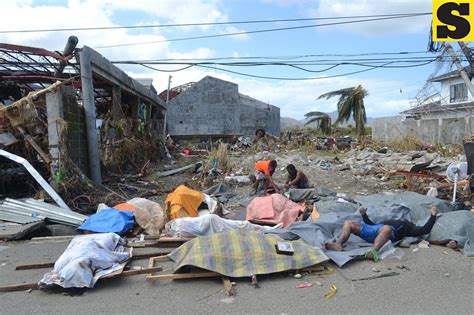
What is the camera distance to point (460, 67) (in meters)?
11.6

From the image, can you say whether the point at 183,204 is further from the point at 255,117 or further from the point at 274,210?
the point at 255,117

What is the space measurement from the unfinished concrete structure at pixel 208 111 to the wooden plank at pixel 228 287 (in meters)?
23.9

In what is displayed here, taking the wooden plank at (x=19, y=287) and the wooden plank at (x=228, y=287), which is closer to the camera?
the wooden plank at (x=228, y=287)

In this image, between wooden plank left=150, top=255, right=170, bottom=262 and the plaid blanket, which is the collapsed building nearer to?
wooden plank left=150, top=255, right=170, bottom=262

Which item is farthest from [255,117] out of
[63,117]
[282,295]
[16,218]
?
[282,295]

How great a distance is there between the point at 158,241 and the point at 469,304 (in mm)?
3784

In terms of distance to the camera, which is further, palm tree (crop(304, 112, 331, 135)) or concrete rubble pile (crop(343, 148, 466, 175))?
palm tree (crop(304, 112, 331, 135))

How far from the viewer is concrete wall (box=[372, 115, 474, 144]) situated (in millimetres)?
18578

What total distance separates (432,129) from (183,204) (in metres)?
17.8

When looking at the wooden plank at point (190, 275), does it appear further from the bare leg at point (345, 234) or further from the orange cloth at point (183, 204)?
the orange cloth at point (183, 204)

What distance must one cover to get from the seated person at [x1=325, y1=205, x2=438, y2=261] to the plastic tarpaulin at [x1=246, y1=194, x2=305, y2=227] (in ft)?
4.35

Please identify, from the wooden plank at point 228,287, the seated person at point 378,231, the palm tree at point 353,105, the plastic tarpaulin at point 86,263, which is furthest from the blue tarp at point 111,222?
the palm tree at point 353,105

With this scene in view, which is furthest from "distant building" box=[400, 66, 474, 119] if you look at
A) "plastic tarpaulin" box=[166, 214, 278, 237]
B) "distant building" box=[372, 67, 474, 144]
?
"plastic tarpaulin" box=[166, 214, 278, 237]

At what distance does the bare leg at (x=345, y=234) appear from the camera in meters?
5.09
